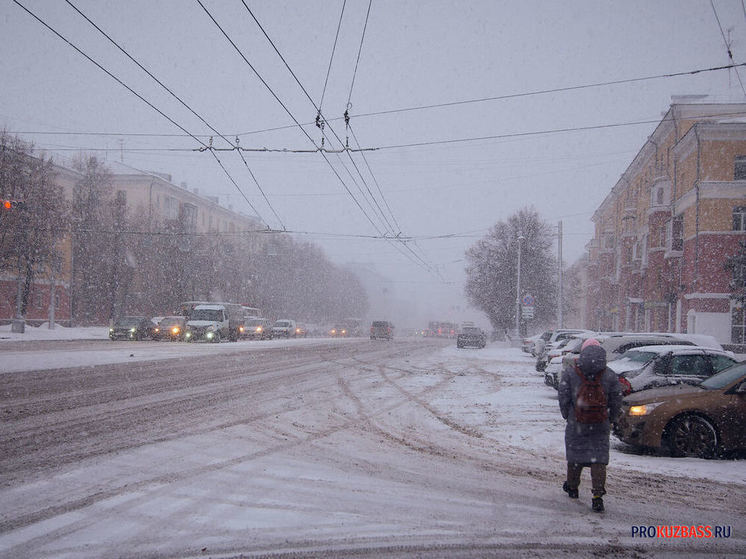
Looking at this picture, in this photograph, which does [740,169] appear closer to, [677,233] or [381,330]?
[677,233]

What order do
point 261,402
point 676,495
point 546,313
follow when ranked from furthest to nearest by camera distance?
point 546,313, point 261,402, point 676,495

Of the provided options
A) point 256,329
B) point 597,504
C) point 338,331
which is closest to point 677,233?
point 597,504

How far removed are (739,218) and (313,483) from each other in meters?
31.8

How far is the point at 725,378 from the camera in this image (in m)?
8.52

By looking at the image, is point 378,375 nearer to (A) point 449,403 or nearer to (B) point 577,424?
(A) point 449,403

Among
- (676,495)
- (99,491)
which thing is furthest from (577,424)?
(99,491)

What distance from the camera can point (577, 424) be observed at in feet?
19.3

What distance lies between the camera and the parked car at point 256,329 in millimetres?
49406

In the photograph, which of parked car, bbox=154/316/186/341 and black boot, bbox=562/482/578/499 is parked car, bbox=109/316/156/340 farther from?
black boot, bbox=562/482/578/499

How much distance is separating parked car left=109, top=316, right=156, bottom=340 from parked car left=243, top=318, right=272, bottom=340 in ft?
28.6

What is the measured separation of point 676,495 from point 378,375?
516 inches

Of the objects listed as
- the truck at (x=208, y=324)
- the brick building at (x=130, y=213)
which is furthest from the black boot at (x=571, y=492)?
the brick building at (x=130, y=213)

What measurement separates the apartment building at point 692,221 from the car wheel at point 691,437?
21.5m

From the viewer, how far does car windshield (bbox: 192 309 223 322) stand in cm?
3947
